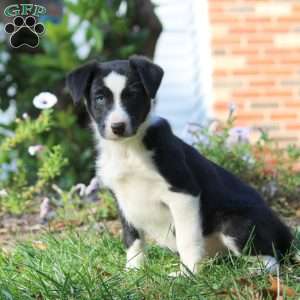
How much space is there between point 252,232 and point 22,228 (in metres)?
2.58

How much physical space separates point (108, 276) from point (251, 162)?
2.84m

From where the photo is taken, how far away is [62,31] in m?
7.30

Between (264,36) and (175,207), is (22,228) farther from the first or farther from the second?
(264,36)

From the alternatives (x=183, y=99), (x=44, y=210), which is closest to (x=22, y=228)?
(x=44, y=210)

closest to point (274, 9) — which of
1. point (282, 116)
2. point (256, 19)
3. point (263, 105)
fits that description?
point (256, 19)

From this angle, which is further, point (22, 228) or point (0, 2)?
point (0, 2)

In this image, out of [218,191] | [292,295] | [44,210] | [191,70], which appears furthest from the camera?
[191,70]

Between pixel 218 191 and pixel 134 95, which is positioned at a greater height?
pixel 134 95

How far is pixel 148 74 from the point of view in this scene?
3.82 metres

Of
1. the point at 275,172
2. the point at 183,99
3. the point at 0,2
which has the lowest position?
the point at 183,99

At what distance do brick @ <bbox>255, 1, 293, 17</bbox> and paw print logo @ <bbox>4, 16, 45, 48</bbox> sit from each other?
2.99 metres

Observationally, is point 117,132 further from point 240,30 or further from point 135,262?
point 240,30

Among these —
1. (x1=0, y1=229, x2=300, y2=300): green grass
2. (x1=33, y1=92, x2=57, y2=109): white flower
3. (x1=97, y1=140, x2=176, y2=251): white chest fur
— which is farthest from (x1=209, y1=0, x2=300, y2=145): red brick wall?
(x1=97, y1=140, x2=176, y2=251): white chest fur

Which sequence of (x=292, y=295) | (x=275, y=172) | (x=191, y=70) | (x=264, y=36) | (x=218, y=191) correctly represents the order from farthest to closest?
(x=191, y=70) < (x=264, y=36) < (x=275, y=172) < (x=218, y=191) < (x=292, y=295)
